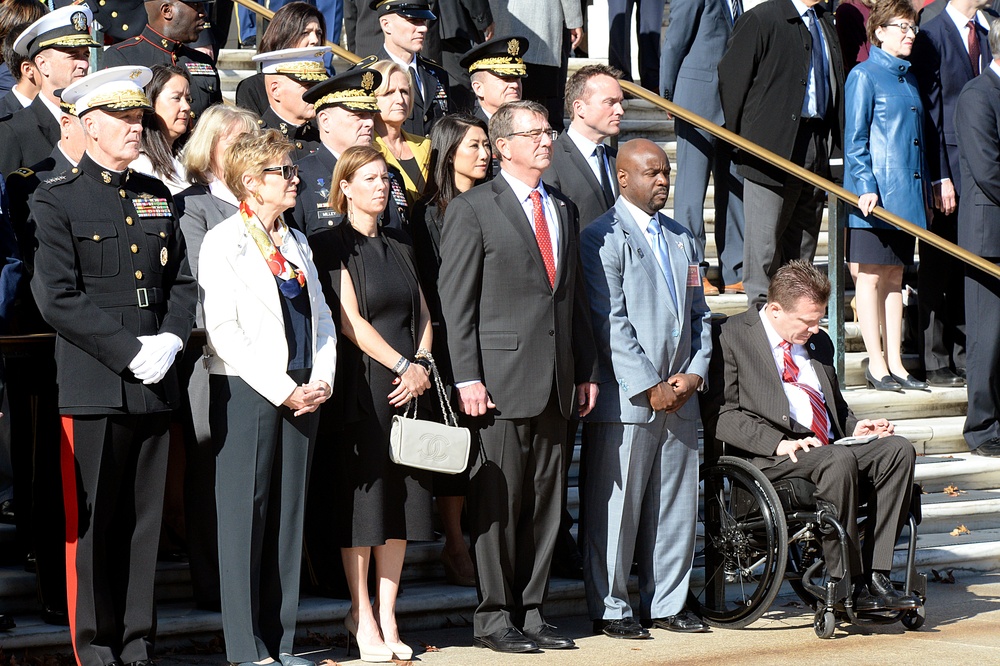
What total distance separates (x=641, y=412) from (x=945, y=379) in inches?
129

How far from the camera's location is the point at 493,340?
5.95m

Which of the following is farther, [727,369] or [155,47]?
[155,47]

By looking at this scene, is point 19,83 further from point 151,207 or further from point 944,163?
point 944,163

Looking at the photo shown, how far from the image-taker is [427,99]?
7.52 meters

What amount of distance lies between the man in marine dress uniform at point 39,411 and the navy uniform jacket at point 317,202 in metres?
0.84

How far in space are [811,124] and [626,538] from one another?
3216 mm

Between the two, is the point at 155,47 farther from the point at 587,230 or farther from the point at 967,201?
the point at 967,201

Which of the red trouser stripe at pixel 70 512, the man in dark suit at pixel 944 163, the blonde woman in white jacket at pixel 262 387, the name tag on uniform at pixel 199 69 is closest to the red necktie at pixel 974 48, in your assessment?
the man in dark suit at pixel 944 163

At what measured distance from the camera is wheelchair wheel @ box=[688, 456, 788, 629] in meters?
6.07

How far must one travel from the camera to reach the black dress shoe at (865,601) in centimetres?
619

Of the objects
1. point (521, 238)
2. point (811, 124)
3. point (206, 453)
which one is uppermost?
point (811, 124)

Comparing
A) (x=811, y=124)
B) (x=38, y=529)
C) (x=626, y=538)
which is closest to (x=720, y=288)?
(x=811, y=124)

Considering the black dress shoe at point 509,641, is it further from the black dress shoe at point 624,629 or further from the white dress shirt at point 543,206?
the white dress shirt at point 543,206

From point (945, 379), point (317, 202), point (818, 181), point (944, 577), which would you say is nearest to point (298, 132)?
point (317, 202)
